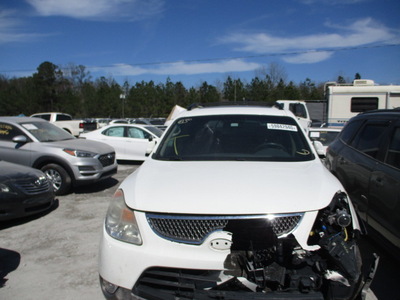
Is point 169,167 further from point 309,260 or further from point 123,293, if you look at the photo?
point 309,260

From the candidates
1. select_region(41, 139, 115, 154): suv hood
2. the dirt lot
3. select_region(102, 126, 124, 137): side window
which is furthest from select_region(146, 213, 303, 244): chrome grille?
select_region(102, 126, 124, 137): side window

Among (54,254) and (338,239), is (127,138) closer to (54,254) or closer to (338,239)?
(54,254)

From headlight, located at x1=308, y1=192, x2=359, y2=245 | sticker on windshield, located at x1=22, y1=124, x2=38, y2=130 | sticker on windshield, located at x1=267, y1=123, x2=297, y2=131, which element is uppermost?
sticker on windshield, located at x1=267, y1=123, x2=297, y2=131

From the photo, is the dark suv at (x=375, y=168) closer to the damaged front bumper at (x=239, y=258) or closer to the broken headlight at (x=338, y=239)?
the broken headlight at (x=338, y=239)

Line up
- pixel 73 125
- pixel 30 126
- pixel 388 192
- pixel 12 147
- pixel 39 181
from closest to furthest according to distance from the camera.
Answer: pixel 388 192
pixel 39 181
pixel 12 147
pixel 30 126
pixel 73 125

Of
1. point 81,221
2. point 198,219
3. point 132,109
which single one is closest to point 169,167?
point 198,219

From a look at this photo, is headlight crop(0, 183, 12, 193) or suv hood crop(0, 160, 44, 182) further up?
suv hood crop(0, 160, 44, 182)

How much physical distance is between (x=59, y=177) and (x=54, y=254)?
3.39 metres

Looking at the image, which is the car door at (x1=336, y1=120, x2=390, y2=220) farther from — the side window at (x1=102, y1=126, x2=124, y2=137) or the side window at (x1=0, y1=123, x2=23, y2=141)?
the side window at (x1=102, y1=126, x2=124, y2=137)

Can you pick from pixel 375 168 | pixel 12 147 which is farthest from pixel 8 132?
pixel 375 168

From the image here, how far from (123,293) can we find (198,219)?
74cm

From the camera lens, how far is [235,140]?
377 centimetres

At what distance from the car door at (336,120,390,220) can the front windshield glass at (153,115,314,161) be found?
3.25 ft

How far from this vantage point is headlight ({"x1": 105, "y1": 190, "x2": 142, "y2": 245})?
7.94ft
